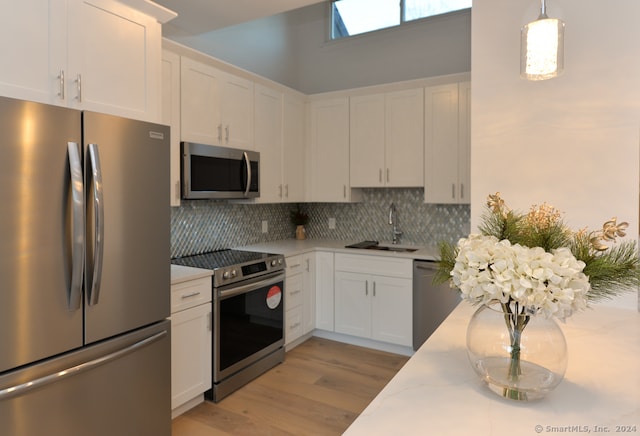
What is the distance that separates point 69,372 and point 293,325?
2.05 metres

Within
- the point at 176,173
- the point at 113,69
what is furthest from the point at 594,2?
the point at 176,173

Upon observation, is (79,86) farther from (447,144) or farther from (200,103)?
(447,144)

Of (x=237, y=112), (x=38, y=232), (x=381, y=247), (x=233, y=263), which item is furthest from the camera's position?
(x=381, y=247)

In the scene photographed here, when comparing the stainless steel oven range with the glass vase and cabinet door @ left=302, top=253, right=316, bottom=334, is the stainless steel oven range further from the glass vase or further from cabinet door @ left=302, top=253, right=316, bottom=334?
the glass vase

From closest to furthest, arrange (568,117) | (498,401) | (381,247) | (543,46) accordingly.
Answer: (498,401)
(543,46)
(568,117)
(381,247)

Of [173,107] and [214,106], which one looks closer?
[173,107]

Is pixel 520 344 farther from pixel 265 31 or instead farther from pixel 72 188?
pixel 265 31

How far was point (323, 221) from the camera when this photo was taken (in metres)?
4.41

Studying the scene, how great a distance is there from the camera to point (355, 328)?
3588 millimetres

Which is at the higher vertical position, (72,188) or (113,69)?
(113,69)

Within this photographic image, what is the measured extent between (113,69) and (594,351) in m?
2.30

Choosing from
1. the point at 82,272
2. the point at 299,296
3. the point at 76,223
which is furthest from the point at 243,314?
the point at 76,223

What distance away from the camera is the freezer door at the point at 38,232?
1.40 meters

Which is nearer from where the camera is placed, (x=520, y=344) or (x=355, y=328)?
(x=520, y=344)
